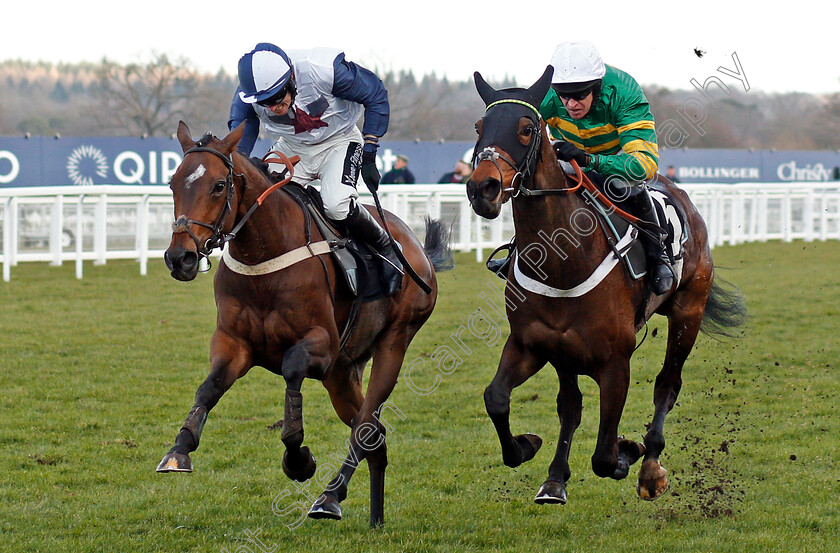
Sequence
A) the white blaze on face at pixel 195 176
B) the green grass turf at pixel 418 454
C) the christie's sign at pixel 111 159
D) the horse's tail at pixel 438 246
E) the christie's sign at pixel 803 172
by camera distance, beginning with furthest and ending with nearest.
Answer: the christie's sign at pixel 803 172 < the christie's sign at pixel 111 159 < the horse's tail at pixel 438 246 < the green grass turf at pixel 418 454 < the white blaze on face at pixel 195 176

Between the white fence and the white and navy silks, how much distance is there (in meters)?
7.17

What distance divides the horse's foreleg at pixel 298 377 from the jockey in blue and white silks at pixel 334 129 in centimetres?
74

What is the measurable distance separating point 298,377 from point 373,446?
0.84 meters

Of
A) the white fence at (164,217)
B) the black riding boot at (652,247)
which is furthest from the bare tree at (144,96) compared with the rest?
the black riding boot at (652,247)

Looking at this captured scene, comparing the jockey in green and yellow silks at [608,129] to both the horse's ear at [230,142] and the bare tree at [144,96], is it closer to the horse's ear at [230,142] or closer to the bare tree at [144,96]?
the horse's ear at [230,142]

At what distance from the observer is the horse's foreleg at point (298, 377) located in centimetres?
397

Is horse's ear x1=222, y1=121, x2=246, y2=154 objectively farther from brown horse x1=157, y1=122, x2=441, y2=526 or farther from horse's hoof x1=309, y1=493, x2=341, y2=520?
horse's hoof x1=309, y1=493, x2=341, y2=520

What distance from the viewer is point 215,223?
379 cm

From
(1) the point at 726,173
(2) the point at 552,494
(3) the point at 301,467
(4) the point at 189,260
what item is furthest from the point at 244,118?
(1) the point at 726,173

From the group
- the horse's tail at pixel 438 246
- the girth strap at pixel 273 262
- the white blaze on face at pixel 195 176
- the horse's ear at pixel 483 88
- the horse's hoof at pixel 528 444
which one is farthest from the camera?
the horse's tail at pixel 438 246

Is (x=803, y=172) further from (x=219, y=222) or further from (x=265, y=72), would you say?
(x=219, y=222)

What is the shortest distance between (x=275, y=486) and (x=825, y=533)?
264cm

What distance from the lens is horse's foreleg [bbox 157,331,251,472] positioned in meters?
3.64

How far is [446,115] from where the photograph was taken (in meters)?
29.8
